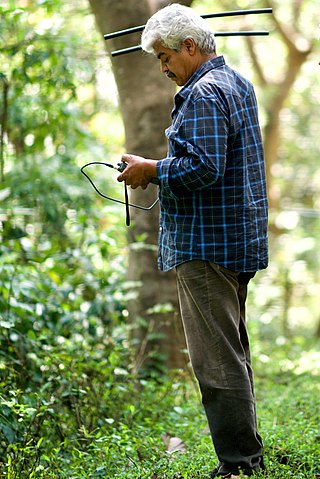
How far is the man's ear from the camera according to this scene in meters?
2.77

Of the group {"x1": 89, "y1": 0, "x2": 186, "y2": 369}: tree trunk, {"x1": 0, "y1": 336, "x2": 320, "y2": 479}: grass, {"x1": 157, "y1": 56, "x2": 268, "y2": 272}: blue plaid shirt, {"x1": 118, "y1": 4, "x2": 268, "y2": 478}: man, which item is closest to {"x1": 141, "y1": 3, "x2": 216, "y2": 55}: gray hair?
{"x1": 118, "y1": 4, "x2": 268, "y2": 478}: man

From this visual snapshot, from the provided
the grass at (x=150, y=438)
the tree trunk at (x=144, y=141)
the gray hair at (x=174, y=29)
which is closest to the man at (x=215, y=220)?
the gray hair at (x=174, y=29)

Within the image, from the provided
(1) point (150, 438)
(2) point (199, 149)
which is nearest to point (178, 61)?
(2) point (199, 149)

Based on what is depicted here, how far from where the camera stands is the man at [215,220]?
273 centimetres

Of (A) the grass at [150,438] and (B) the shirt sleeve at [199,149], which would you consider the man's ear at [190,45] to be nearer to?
(B) the shirt sleeve at [199,149]

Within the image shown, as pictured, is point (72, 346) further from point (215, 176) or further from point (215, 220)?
point (215, 176)

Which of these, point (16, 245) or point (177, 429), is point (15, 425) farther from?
point (16, 245)

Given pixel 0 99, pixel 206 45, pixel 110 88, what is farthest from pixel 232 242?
pixel 110 88

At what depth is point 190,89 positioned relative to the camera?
2764mm

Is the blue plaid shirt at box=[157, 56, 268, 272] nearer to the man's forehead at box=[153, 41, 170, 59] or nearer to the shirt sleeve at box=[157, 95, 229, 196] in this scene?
the shirt sleeve at box=[157, 95, 229, 196]

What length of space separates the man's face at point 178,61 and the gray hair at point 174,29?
24mm

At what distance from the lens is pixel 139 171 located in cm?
273

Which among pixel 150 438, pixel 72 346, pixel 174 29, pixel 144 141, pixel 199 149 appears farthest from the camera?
pixel 144 141

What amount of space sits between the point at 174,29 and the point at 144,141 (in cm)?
249
